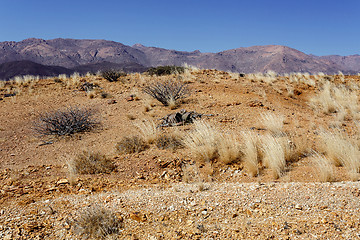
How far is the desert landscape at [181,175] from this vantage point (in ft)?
9.64

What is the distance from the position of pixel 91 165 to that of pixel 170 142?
70.1 inches

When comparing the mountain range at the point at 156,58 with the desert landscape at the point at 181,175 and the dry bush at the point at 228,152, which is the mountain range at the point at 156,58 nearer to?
the desert landscape at the point at 181,175

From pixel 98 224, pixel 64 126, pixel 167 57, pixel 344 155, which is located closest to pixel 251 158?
pixel 344 155

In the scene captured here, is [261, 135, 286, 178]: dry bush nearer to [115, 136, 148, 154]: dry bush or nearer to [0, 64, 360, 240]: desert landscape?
[0, 64, 360, 240]: desert landscape

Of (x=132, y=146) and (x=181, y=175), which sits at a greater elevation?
(x=132, y=146)

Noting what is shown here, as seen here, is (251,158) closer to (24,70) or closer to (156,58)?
(24,70)

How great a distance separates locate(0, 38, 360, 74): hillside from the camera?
465 feet

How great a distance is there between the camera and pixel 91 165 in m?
5.23

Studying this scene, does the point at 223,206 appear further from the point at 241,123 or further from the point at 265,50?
the point at 265,50

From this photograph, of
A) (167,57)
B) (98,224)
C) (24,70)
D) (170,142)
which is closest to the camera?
(98,224)

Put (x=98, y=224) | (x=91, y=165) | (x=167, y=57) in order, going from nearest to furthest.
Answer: (x=98, y=224) < (x=91, y=165) < (x=167, y=57)

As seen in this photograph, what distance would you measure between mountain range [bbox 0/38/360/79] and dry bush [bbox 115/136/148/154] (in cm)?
12292

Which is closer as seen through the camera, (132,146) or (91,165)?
(91,165)

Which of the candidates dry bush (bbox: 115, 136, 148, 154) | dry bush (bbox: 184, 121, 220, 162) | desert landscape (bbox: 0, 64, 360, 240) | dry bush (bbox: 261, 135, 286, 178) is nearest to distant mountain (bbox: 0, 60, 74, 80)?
desert landscape (bbox: 0, 64, 360, 240)
